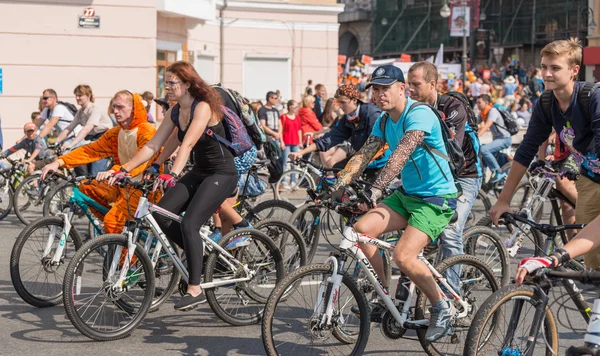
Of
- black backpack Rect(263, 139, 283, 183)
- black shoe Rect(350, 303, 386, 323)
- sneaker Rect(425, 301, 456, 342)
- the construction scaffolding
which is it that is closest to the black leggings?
black shoe Rect(350, 303, 386, 323)

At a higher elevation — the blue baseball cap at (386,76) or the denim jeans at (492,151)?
the blue baseball cap at (386,76)

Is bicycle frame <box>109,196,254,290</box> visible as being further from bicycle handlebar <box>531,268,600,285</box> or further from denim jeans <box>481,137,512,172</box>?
denim jeans <box>481,137,512,172</box>

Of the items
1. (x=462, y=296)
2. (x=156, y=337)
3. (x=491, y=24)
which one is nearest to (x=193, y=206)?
(x=156, y=337)

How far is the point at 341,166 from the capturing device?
9.72 m

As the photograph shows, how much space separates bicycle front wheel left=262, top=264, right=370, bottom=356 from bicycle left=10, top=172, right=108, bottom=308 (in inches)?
90.3

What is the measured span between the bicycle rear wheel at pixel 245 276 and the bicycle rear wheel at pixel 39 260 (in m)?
1.14

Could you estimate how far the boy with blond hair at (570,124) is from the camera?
5.55 metres

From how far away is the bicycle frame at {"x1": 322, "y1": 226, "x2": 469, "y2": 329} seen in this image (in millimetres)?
5391

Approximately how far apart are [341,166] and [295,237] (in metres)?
2.19

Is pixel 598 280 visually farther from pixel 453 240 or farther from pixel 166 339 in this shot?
pixel 166 339

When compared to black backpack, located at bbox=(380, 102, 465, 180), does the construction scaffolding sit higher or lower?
higher

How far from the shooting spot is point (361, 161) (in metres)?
5.91

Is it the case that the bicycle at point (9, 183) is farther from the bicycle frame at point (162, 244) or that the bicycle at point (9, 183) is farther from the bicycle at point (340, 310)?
the bicycle at point (340, 310)

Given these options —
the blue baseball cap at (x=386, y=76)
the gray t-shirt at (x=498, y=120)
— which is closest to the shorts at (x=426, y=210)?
the blue baseball cap at (x=386, y=76)
